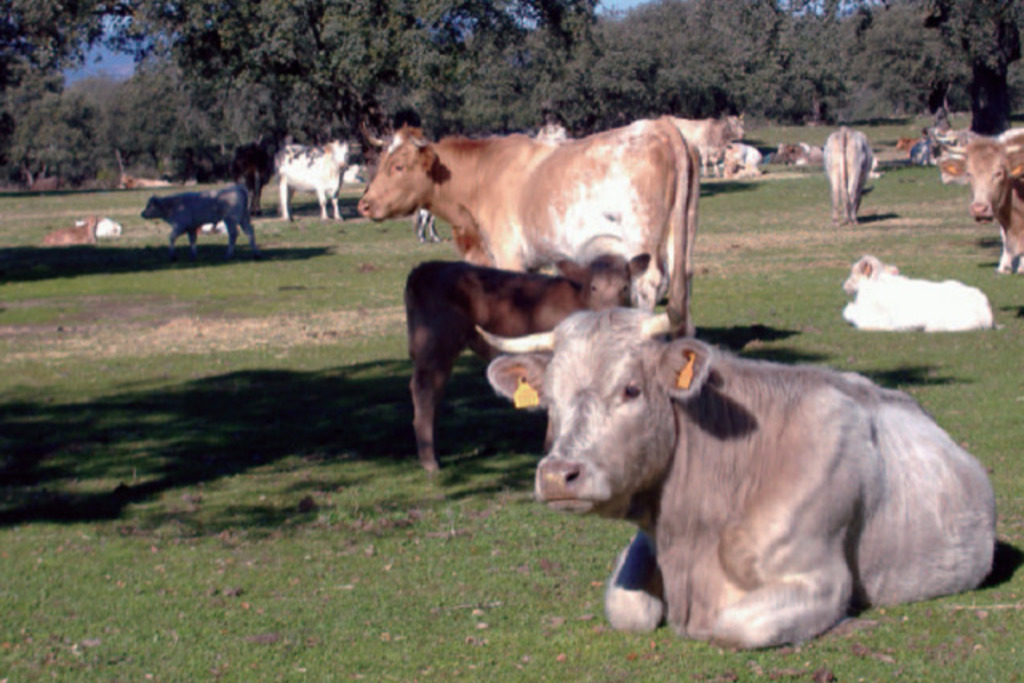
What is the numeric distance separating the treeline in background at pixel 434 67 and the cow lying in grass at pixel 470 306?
7254mm

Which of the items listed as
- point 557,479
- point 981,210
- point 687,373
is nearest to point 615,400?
point 687,373

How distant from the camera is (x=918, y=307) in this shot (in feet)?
48.6

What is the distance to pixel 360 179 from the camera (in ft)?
227

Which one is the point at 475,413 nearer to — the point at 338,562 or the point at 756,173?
the point at 338,562

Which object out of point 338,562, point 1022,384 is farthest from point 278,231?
point 338,562

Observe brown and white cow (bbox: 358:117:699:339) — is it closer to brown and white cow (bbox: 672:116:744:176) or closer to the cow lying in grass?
the cow lying in grass

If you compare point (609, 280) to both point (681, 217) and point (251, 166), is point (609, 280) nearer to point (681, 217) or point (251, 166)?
point (681, 217)

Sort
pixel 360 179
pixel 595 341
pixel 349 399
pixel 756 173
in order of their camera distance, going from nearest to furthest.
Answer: pixel 595 341 < pixel 349 399 < pixel 756 173 < pixel 360 179

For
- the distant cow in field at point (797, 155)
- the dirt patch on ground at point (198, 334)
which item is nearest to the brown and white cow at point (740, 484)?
the dirt patch on ground at point (198, 334)

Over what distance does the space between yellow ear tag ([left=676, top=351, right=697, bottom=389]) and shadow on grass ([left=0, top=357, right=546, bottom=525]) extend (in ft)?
12.7

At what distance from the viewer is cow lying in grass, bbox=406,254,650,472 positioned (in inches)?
377

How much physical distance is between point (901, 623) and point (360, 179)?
65.0 m

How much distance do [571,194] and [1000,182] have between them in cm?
797

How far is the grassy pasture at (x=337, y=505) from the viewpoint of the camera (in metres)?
5.54
